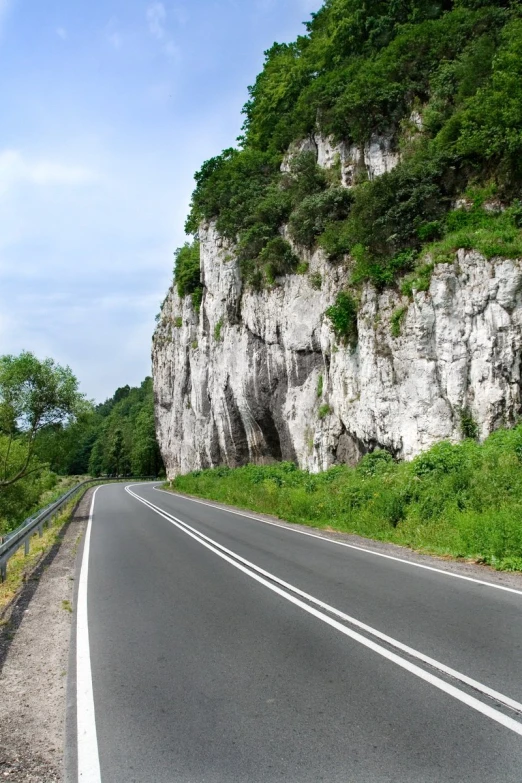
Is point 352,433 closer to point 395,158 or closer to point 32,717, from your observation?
point 395,158

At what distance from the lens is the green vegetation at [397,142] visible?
1808 cm

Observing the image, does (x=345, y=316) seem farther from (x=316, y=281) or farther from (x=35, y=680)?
(x=35, y=680)

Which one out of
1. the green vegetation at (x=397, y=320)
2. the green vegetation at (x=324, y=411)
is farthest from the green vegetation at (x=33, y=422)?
the green vegetation at (x=397, y=320)

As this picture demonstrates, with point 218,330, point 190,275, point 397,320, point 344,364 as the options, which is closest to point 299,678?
point 397,320

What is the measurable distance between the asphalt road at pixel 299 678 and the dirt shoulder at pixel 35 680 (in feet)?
0.67

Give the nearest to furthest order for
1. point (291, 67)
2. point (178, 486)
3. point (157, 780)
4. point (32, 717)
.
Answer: point (157, 780) < point (32, 717) < point (291, 67) < point (178, 486)

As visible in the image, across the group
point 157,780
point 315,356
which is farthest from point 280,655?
point 315,356

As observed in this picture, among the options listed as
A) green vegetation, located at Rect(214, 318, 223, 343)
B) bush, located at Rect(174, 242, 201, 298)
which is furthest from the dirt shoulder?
bush, located at Rect(174, 242, 201, 298)

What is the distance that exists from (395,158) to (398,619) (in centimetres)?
2219

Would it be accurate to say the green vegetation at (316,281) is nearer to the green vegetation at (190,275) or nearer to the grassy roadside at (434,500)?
the grassy roadside at (434,500)

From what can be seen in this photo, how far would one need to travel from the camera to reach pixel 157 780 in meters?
3.28

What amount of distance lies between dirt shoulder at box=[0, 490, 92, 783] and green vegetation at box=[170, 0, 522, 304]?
15.4 metres

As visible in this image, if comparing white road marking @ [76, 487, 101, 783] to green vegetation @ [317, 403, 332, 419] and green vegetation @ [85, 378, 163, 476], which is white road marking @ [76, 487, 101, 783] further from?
green vegetation @ [85, 378, 163, 476]

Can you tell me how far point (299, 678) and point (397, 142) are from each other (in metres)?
24.2
